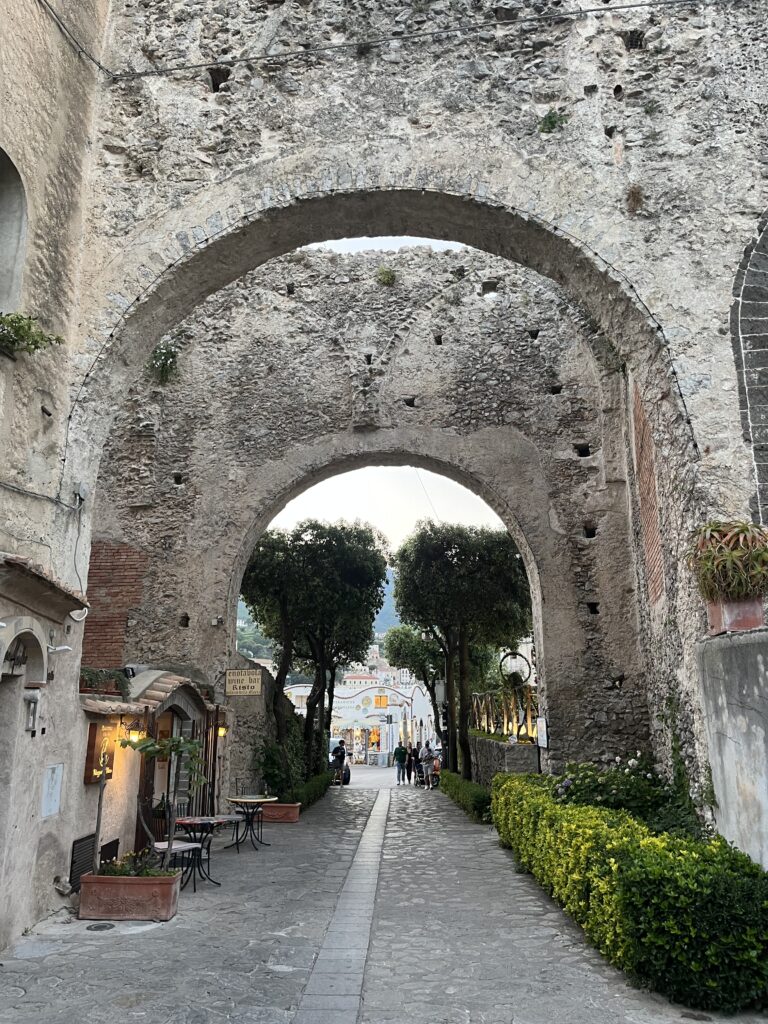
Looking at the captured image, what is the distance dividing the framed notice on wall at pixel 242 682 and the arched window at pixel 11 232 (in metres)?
7.35

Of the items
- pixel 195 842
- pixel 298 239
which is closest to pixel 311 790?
pixel 195 842

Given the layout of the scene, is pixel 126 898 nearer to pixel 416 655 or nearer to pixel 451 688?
pixel 451 688

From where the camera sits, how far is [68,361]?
7082 mm

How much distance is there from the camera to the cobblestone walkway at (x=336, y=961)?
4004mm

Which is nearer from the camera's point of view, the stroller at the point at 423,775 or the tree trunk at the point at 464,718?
the tree trunk at the point at 464,718

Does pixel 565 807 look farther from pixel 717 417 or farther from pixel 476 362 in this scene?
pixel 476 362

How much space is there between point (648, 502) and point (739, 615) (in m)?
4.80

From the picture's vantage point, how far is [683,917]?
4023 mm

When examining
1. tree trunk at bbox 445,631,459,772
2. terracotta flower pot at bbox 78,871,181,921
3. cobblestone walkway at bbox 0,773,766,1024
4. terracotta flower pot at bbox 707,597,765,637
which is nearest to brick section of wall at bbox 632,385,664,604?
terracotta flower pot at bbox 707,597,765,637

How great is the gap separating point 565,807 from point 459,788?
334 inches

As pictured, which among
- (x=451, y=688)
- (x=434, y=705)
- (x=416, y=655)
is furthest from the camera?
(x=434, y=705)

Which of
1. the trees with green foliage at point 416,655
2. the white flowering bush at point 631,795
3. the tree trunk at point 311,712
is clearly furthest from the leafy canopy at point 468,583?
the white flowering bush at point 631,795

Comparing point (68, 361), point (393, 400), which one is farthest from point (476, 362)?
point (68, 361)

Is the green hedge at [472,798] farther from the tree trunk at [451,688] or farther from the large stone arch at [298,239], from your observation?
the large stone arch at [298,239]
